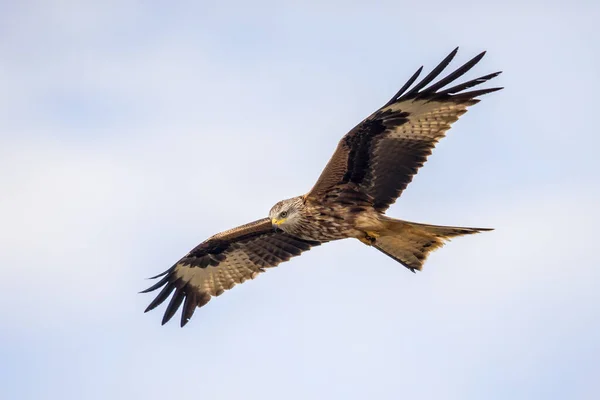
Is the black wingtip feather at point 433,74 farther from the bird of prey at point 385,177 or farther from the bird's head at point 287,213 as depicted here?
the bird's head at point 287,213

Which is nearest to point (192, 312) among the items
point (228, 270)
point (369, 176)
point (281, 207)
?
point (228, 270)

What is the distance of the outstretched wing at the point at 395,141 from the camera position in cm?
1277

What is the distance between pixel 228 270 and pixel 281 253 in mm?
876

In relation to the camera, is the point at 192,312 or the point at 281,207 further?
the point at 192,312

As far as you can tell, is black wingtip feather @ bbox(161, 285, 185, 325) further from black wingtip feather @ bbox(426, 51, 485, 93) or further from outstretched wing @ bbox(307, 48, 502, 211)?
black wingtip feather @ bbox(426, 51, 485, 93)

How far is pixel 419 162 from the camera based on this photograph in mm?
13102

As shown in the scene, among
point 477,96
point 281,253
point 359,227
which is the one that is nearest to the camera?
point 477,96

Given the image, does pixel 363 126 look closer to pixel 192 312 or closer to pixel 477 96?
pixel 477 96

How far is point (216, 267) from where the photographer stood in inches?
613

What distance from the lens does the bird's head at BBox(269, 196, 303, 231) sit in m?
13.4

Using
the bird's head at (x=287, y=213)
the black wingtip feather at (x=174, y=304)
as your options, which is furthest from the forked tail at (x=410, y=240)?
the black wingtip feather at (x=174, y=304)

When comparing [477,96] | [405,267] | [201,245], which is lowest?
[405,267]

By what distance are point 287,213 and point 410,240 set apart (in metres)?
1.49

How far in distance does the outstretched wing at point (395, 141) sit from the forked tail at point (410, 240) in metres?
0.34
